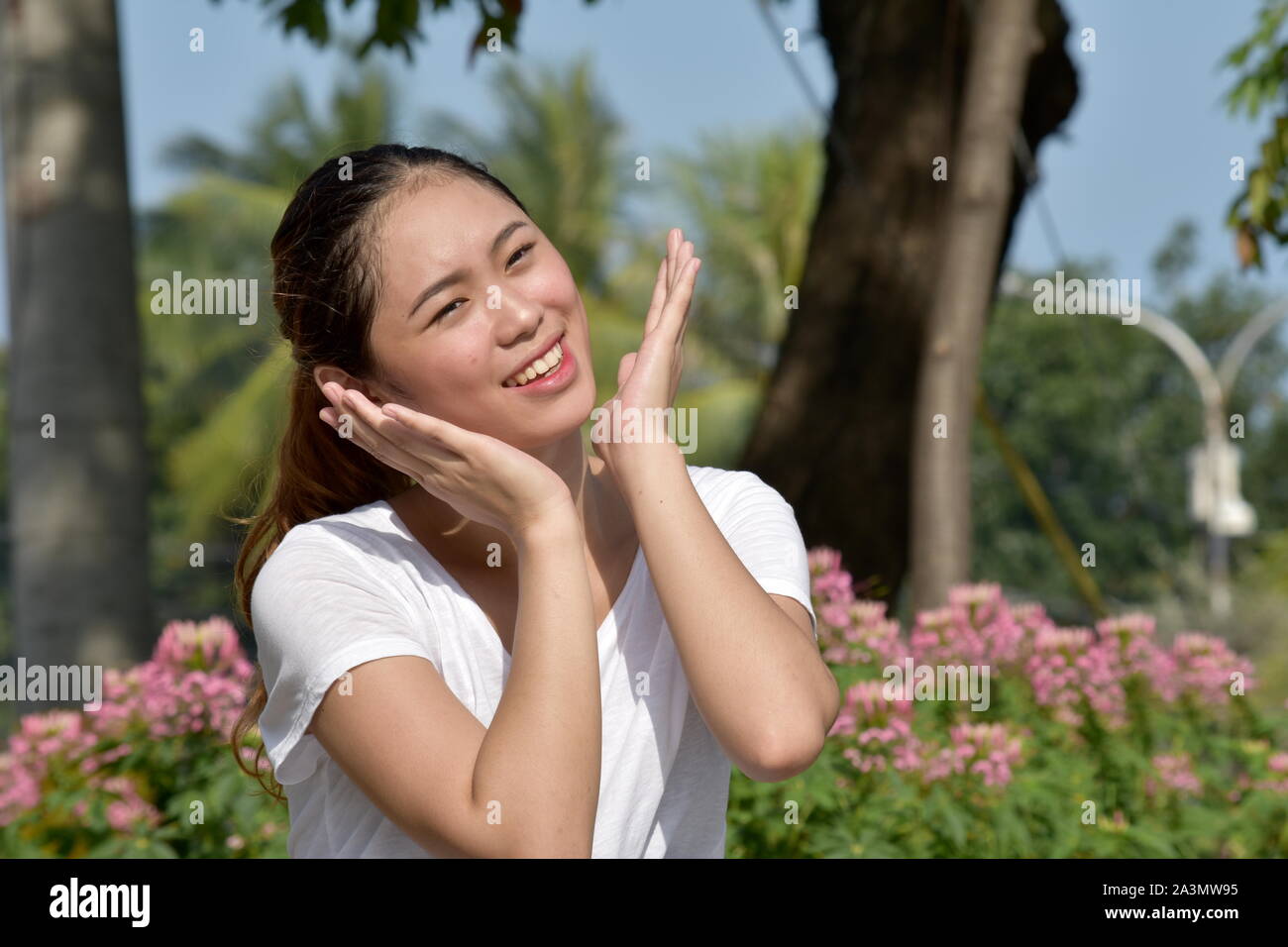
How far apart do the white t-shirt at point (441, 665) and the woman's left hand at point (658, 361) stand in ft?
0.62

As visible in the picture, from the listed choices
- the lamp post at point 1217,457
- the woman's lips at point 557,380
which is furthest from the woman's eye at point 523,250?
the lamp post at point 1217,457

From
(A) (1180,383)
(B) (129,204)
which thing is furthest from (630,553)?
(A) (1180,383)

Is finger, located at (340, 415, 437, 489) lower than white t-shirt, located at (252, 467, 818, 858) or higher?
higher

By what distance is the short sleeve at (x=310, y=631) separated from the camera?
1658mm

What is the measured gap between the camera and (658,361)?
1.97m

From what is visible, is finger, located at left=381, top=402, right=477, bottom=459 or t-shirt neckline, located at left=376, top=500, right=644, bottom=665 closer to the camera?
finger, located at left=381, top=402, right=477, bottom=459

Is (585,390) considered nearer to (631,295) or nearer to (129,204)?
(129,204)

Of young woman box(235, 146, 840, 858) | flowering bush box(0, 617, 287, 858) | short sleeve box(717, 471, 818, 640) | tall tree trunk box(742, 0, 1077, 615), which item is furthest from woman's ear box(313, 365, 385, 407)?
tall tree trunk box(742, 0, 1077, 615)

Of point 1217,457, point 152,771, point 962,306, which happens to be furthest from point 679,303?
point 1217,457

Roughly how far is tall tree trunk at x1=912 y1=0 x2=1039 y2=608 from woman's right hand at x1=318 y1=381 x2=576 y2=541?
2.85m

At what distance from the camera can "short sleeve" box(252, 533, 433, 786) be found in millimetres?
1658

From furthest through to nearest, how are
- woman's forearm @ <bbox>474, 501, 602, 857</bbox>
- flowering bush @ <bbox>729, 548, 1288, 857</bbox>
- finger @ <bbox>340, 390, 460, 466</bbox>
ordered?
flowering bush @ <bbox>729, 548, 1288, 857</bbox>
finger @ <bbox>340, 390, 460, 466</bbox>
woman's forearm @ <bbox>474, 501, 602, 857</bbox>

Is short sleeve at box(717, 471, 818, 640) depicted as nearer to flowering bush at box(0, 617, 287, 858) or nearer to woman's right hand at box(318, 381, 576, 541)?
woman's right hand at box(318, 381, 576, 541)
